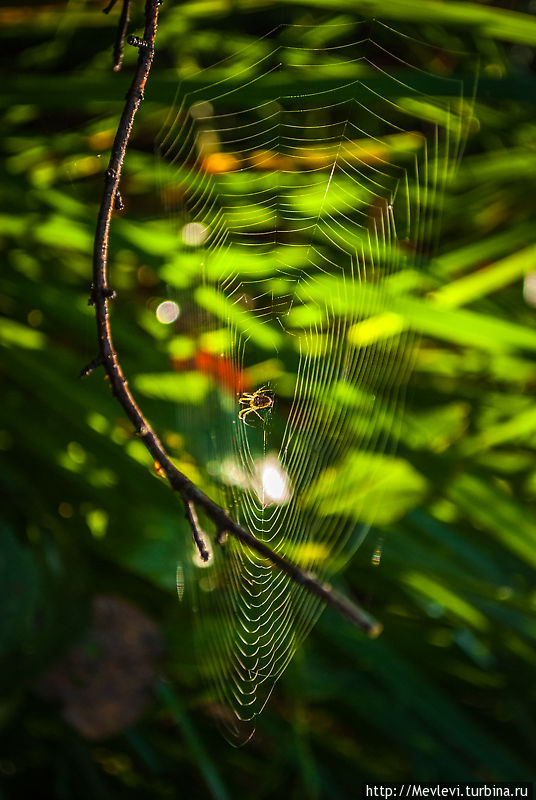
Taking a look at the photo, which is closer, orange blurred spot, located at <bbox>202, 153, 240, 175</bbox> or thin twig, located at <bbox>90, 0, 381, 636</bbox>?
thin twig, located at <bbox>90, 0, 381, 636</bbox>

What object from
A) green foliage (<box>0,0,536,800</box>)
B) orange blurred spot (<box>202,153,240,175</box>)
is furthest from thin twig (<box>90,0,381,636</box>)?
orange blurred spot (<box>202,153,240,175</box>)

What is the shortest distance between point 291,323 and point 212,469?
7.0 inches

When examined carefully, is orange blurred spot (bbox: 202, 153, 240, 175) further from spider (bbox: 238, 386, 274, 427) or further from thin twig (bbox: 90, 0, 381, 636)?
thin twig (bbox: 90, 0, 381, 636)

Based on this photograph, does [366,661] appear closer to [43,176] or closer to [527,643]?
[527,643]

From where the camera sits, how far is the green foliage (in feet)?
2.18

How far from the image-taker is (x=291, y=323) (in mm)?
702

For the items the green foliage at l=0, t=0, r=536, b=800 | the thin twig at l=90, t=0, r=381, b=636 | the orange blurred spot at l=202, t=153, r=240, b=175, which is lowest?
the green foliage at l=0, t=0, r=536, b=800

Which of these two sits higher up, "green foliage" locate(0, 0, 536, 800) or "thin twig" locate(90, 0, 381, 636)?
"thin twig" locate(90, 0, 381, 636)

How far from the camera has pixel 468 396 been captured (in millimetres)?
866

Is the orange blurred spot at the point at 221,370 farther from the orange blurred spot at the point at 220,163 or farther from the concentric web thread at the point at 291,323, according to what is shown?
the orange blurred spot at the point at 220,163

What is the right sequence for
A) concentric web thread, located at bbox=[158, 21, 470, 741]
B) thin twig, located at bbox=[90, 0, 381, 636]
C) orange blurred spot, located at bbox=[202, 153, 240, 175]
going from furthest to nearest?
1. orange blurred spot, located at bbox=[202, 153, 240, 175]
2. concentric web thread, located at bbox=[158, 21, 470, 741]
3. thin twig, located at bbox=[90, 0, 381, 636]

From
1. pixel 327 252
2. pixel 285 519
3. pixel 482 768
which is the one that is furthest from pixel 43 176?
pixel 482 768

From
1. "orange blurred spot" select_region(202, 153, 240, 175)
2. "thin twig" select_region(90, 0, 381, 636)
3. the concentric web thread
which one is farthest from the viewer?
"orange blurred spot" select_region(202, 153, 240, 175)

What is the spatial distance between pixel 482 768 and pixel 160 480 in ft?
1.84
